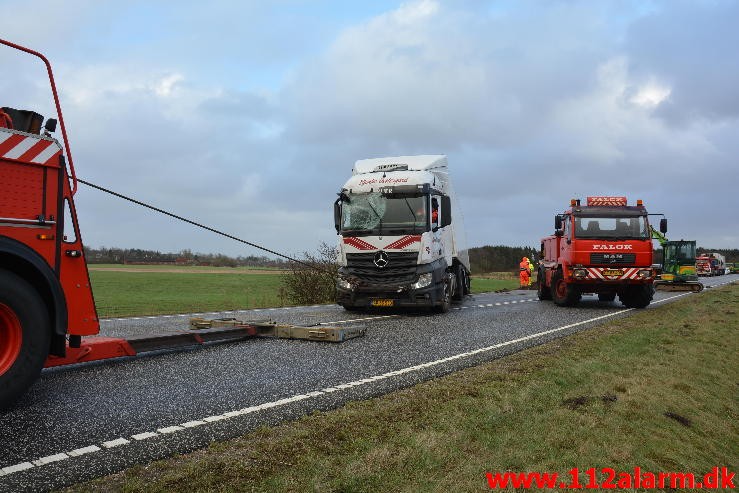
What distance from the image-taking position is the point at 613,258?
1505 cm

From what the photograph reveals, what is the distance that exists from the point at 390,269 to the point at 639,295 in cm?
830

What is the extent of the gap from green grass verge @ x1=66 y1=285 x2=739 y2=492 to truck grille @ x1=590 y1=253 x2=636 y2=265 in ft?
26.6

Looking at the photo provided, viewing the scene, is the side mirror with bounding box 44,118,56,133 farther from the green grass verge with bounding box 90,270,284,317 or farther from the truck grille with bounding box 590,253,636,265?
the truck grille with bounding box 590,253,636,265

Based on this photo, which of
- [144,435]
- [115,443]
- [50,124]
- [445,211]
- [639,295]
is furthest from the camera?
[639,295]

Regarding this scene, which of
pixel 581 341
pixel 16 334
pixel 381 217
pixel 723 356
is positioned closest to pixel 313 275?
pixel 381 217

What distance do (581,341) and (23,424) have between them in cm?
743

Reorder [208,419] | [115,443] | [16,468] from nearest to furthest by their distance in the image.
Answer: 1. [16,468]
2. [115,443]
3. [208,419]

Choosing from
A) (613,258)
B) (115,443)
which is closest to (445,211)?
(613,258)

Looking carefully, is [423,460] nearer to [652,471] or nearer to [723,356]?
[652,471]

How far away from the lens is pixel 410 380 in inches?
224

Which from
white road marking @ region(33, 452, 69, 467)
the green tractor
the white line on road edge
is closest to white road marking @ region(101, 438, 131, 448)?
the white line on road edge

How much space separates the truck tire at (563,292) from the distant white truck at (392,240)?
4798 mm

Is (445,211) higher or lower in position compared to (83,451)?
higher

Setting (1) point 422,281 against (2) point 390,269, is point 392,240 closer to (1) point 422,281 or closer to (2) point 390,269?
(2) point 390,269
